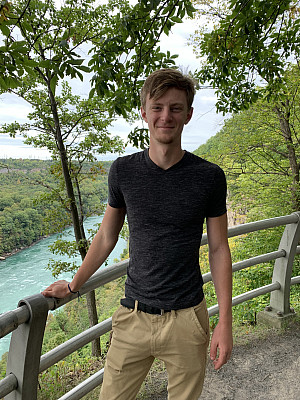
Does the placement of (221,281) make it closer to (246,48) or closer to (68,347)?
A: (68,347)

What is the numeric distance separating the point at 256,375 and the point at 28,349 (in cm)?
171

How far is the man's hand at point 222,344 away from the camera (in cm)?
135

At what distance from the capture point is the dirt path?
2145 millimetres

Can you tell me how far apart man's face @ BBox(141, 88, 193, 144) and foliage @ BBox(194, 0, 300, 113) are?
108 inches

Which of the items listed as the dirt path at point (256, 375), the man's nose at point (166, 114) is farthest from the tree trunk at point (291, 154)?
the man's nose at point (166, 114)

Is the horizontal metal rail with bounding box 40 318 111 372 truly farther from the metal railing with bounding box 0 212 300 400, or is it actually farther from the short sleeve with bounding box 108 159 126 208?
the short sleeve with bounding box 108 159 126 208

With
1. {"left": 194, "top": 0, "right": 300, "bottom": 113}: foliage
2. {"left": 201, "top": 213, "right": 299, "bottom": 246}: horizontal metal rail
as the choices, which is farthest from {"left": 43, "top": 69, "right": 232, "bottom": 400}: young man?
{"left": 194, "top": 0, "right": 300, "bottom": 113}: foliage

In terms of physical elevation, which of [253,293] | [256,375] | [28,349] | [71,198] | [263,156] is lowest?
[256,375]

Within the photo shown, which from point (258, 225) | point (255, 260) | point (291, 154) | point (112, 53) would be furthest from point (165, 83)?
point (291, 154)

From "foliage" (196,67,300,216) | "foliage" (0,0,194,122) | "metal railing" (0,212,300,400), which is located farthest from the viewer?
"foliage" (196,67,300,216)

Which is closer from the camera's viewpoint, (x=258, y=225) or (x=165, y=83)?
(x=165, y=83)

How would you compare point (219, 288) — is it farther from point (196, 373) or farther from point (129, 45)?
point (129, 45)

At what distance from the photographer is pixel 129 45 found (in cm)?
349

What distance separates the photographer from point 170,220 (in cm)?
134
